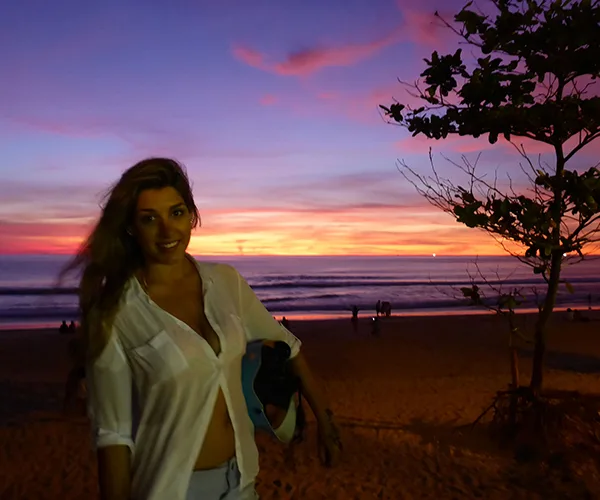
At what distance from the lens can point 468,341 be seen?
55.1 feet

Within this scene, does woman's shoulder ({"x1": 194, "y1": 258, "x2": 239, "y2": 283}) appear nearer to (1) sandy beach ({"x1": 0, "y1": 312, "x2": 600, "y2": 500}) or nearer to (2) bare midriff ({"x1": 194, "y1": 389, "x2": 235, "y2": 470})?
(2) bare midriff ({"x1": 194, "y1": 389, "x2": 235, "y2": 470})

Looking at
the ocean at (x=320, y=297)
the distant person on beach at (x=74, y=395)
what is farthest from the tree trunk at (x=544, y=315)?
the ocean at (x=320, y=297)

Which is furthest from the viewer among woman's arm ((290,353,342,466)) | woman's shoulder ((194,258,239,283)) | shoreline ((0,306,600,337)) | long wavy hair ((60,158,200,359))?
shoreline ((0,306,600,337))

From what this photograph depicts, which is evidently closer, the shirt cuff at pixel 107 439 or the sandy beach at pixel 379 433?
the shirt cuff at pixel 107 439

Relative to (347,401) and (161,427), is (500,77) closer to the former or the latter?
(161,427)

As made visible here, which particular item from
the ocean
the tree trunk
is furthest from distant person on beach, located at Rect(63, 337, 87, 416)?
the ocean

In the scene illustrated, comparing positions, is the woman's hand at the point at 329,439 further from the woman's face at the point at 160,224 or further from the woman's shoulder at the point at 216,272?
the woman's face at the point at 160,224

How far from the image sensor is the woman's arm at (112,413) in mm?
1832

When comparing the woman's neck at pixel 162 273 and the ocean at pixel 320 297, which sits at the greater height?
the woman's neck at pixel 162 273

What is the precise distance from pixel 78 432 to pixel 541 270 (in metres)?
5.76

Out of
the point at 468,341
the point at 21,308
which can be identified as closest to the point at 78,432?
the point at 468,341

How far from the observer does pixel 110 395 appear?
1.83 meters

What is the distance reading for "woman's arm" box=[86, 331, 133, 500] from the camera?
6.01ft

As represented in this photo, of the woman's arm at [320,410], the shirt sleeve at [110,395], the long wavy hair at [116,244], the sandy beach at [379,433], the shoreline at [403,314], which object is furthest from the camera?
the shoreline at [403,314]
